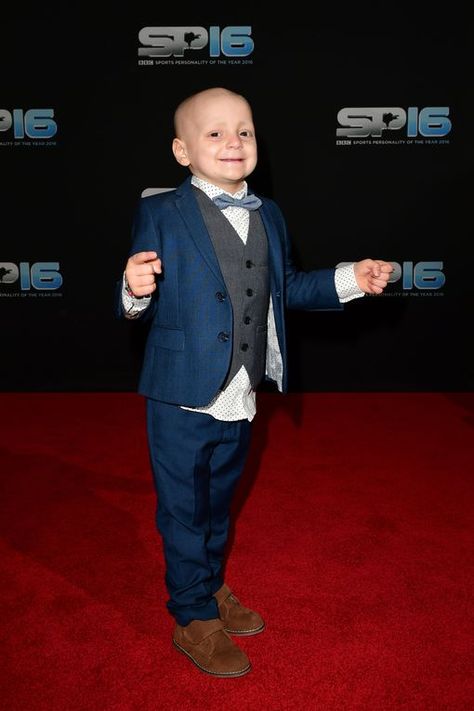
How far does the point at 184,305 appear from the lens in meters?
2.00

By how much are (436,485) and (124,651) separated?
1.80 m

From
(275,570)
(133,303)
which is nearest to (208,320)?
(133,303)

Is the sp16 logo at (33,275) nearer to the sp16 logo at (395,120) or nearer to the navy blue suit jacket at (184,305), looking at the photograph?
the sp16 logo at (395,120)

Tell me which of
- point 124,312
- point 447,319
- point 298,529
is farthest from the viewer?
point 447,319

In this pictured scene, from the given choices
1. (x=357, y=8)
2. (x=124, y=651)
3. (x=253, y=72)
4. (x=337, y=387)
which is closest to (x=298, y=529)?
(x=124, y=651)

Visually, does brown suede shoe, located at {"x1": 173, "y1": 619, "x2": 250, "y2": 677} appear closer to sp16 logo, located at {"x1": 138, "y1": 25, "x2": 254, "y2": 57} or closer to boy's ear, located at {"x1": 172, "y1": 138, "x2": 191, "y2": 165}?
boy's ear, located at {"x1": 172, "y1": 138, "x2": 191, "y2": 165}

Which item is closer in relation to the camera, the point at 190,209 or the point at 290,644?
the point at 190,209

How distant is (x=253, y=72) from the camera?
183 inches

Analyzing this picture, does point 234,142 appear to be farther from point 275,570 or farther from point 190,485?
point 275,570

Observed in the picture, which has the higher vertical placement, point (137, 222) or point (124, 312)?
point (137, 222)

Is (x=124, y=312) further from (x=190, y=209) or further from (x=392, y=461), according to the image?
(x=392, y=461)

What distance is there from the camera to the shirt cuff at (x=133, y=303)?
1.92 m

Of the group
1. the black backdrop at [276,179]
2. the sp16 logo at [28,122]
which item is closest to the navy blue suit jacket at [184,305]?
the black backdrop at [276,179]

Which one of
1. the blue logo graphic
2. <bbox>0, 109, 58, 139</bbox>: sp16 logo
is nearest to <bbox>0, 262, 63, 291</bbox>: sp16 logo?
<bbox>0, 109, 58, 139</bbox>: sp16 logo
